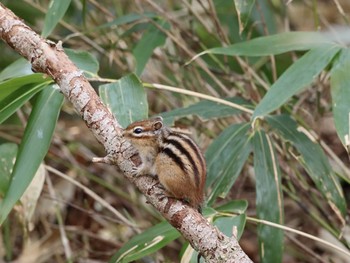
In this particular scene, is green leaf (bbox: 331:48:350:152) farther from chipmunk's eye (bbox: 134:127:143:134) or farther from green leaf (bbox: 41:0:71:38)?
green leaf (bbox: 41:0:71:38)

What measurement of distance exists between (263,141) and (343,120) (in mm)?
459

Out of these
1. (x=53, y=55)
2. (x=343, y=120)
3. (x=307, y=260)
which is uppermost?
(x=53, y=55)

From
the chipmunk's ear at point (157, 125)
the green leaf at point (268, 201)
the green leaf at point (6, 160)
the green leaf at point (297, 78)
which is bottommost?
the green leaf at point (268, 201)

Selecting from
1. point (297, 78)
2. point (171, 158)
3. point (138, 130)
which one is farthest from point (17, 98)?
point (297, 78)

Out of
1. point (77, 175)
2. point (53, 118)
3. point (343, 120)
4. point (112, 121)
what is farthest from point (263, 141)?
point (77, 175)

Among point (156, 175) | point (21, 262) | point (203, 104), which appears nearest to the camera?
point (156, 175)

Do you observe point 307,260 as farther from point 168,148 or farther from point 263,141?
point 168,148

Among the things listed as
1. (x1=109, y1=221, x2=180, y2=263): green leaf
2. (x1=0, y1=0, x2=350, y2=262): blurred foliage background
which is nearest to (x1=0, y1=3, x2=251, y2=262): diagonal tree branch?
(x1=0, y1=0, x2=350, y2=262): blurred foliage background

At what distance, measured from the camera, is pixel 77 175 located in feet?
14.2

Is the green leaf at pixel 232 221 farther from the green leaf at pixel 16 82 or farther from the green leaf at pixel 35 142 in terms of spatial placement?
the green leaf at pixel 16 82

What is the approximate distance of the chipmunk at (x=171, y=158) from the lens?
6.75ft

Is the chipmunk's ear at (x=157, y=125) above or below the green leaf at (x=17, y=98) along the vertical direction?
below

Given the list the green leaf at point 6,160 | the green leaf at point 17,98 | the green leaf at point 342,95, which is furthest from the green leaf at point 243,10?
the green leaf at point 6,160

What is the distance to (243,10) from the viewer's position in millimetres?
2582
